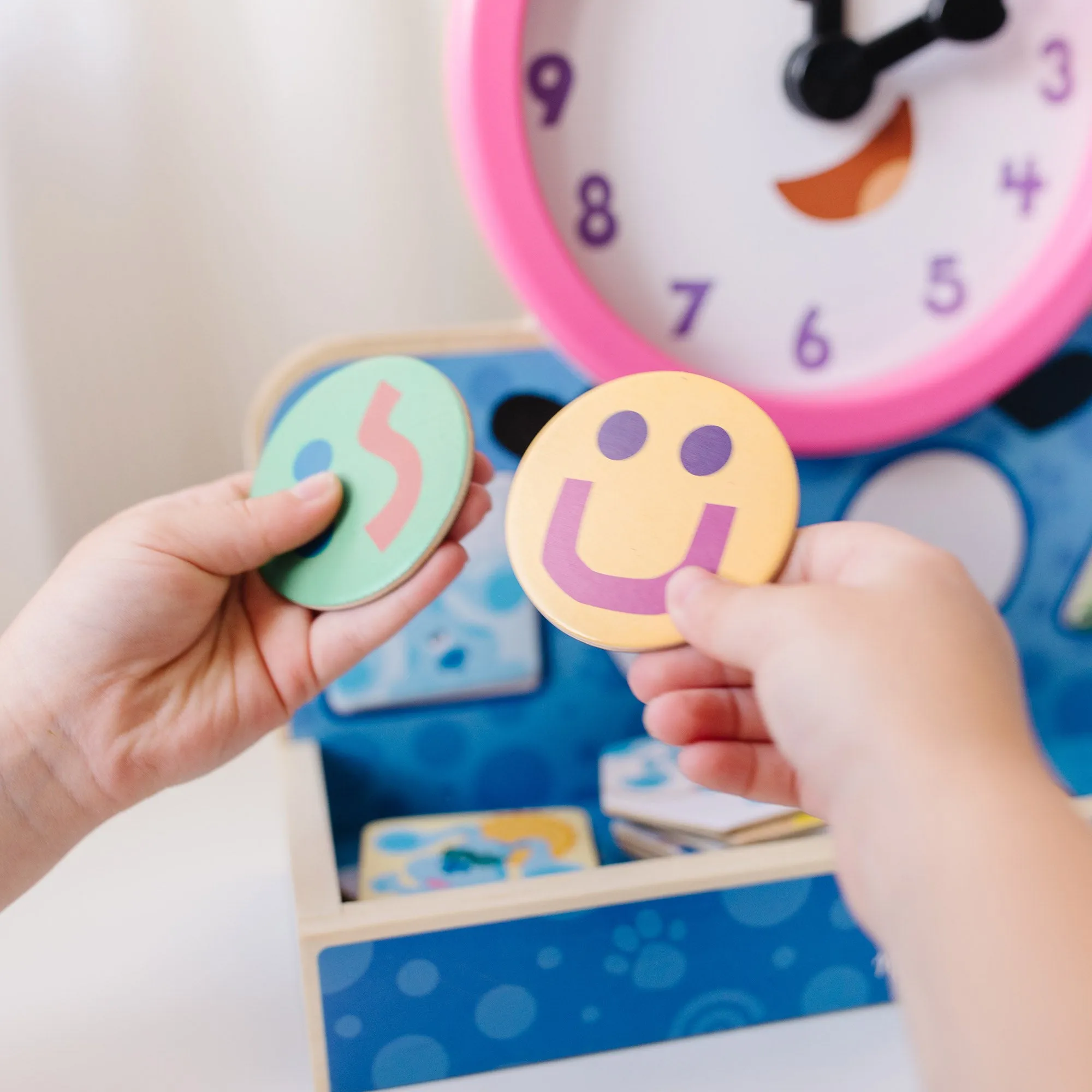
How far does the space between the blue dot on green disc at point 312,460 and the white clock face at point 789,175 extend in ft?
0.57

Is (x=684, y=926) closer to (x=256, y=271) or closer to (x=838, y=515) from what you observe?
(x=838, y=515)

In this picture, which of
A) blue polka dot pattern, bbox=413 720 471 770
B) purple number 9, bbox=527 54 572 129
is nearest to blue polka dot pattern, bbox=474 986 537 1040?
blue polka dot pattern, bbox=413 720 471 770

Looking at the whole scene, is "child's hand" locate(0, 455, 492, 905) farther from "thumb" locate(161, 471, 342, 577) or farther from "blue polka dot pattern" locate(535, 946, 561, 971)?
"blue polka dot pattern" locate(535, 946, 561, 971)

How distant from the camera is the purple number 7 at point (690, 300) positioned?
59 centimetres

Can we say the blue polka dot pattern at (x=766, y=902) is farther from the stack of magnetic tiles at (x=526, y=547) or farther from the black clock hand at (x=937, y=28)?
the black clock hand at (x=937, y=28)

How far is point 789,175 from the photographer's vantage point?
585mm

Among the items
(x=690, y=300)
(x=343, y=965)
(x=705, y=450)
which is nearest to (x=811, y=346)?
(x=690, y=300)

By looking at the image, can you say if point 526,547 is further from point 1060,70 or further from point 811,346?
point 1060,70

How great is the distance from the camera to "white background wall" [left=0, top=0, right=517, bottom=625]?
0.71 metres

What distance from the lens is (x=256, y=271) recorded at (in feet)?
2.55

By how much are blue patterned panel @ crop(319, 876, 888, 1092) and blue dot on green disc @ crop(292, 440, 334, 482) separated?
0.24m

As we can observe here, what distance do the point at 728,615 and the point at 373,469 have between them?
0.78 ft

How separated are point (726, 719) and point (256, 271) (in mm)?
511

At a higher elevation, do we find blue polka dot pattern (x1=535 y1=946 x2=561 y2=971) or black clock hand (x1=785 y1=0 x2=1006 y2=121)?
black clock hand (x1=785 y1=0 x2=1006 y2=121)
